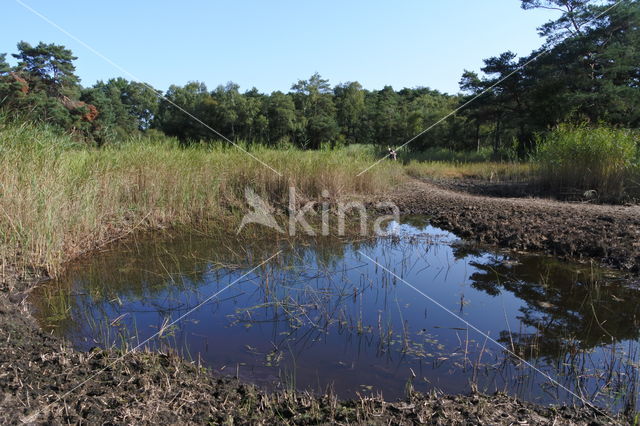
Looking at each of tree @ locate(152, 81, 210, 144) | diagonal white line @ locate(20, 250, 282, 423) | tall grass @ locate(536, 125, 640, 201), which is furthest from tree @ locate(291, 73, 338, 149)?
diagonal white line @ locate(20, 250, 282, 423)

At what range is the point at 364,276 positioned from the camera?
4812 mm

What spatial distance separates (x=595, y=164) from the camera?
8867 mm

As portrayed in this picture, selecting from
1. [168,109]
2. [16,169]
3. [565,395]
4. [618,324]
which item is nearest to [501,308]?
[618,324]

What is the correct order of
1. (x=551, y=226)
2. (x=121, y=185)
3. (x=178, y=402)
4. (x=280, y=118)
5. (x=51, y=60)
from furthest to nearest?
(x=280, y=118)
(x=51, y=60)
(x=121, y=185)
(x=551, y=226)
(x=178, y=402)

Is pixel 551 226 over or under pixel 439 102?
under

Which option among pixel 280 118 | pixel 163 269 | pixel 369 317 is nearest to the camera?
pixel 369 317

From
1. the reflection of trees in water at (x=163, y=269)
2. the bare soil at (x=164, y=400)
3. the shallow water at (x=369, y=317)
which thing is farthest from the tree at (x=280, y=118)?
the bare soil at (x=164, y=400)

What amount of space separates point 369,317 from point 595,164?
25.4ft

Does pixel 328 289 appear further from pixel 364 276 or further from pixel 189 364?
pixel 189 364

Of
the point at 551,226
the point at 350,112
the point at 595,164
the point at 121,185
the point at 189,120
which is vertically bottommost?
the point at 551,226

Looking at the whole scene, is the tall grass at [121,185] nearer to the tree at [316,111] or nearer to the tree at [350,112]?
the tree at [316,111]

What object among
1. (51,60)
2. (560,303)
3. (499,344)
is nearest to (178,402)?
(499,344)

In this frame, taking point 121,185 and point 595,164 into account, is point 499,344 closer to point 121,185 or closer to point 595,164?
point 121,185

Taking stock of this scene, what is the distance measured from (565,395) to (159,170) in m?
6.44
